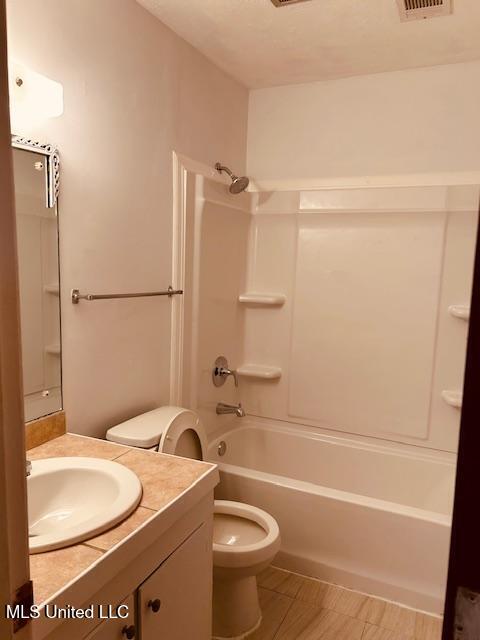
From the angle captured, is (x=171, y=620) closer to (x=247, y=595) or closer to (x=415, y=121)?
(x=247, y=595)

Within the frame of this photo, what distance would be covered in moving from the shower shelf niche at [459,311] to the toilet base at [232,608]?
163 cm

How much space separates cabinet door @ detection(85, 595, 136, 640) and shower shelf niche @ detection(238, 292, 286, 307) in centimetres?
199

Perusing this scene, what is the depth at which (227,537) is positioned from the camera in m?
2.04

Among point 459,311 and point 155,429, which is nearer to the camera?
point 155,429

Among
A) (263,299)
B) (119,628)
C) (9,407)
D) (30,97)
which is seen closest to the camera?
(9,407)

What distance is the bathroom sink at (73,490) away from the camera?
4.07 feet

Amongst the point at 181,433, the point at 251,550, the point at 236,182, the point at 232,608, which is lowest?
the point at 232,608

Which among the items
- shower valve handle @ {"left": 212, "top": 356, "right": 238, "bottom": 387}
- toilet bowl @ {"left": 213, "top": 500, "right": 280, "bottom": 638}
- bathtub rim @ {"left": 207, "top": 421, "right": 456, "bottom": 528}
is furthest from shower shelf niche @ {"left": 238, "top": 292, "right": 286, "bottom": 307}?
toilet bowl @ {"left": 213, "top": 500, "right": 280, "bottom": 638}

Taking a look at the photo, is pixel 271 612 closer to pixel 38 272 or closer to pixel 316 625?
pixel 316 625

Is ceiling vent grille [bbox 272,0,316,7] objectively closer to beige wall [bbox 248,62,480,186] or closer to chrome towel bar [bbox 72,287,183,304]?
beige wall [bbox 248,62,480,186]

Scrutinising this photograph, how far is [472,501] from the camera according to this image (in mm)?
458

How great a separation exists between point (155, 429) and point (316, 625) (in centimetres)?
108

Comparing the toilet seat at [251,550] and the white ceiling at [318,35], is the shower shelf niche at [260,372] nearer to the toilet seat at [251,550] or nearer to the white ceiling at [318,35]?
the toilet seat at [251,550]

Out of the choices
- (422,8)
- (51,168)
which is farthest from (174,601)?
(422,8)
